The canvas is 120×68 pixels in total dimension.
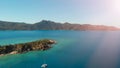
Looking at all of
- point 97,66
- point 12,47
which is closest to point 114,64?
point 97,66

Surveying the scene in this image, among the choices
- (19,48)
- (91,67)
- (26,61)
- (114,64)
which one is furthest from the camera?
(19,48)

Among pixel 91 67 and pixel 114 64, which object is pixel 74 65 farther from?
pixel 114 64

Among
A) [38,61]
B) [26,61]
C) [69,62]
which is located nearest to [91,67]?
[69,62]

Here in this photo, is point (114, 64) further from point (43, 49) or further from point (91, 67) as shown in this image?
point (43, 49)

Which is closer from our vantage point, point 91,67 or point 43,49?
point 91,67

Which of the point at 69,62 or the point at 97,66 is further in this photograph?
the point at 69,62

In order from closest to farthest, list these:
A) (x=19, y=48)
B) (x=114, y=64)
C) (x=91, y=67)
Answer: (x=91, y=67)
(x=114, y=64)
(x=19, y=48)

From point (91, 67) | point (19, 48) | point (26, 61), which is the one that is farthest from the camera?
point (19, 48)

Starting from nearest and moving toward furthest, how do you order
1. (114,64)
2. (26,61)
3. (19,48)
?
(114,64) → (26,61) → (19,48)
